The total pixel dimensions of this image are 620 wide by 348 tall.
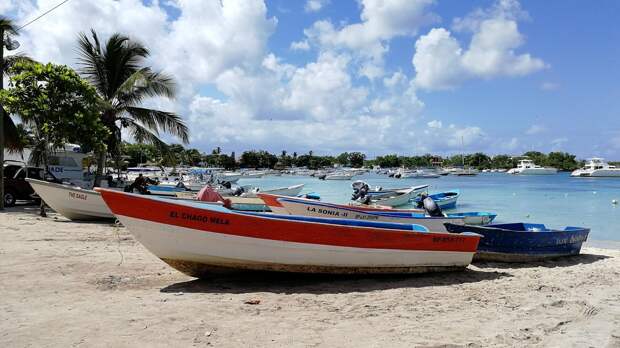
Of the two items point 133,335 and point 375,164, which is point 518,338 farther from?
point 375,164

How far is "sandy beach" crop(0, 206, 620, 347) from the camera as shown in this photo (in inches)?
193

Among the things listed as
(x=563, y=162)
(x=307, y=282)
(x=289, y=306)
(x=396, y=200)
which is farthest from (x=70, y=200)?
(x=563, y=162)

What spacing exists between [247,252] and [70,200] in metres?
9.76

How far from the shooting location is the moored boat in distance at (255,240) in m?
6.75

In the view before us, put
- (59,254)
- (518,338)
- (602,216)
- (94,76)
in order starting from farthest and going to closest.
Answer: (602,216) → (94,76) → (59,254) → (518,338)

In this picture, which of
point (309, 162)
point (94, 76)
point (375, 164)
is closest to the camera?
point (94, 76)

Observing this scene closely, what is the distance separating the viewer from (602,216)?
25.1 m

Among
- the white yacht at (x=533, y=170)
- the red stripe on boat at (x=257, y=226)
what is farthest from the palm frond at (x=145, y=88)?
the white yacht at (x=533, y=170)

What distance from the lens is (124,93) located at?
1881 centimetres

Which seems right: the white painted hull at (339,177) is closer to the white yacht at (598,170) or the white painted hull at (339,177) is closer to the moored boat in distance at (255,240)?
the white yacht at (598,170)

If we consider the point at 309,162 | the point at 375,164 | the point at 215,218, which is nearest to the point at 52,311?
the point at 215,218

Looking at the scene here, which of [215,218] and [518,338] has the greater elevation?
[215,218]

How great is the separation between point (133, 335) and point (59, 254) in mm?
5102

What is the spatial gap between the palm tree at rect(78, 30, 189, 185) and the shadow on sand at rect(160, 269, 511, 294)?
1351 cm
